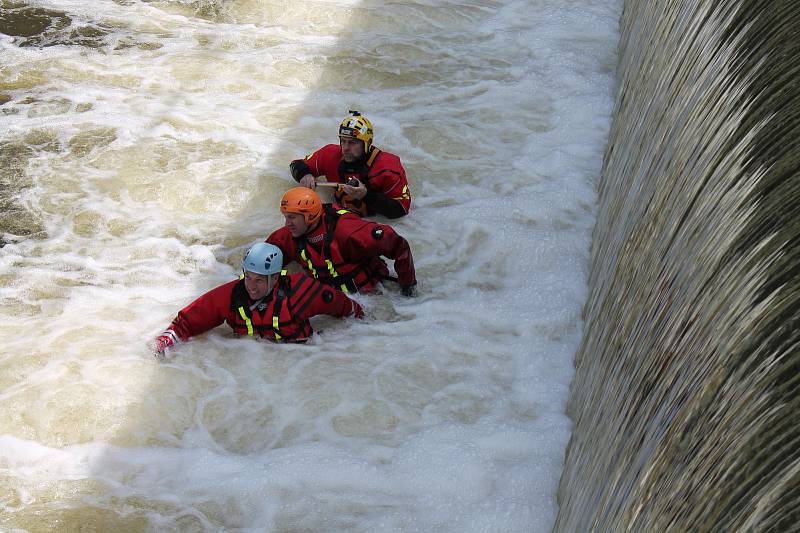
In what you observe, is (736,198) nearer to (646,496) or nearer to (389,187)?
(646,496)

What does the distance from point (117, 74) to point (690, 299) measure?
6748 millimetres

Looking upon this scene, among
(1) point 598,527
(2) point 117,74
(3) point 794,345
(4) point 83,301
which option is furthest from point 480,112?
(3) point 794,345

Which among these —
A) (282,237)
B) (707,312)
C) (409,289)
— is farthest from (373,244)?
(707,312)

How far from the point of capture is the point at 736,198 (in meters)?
2.08

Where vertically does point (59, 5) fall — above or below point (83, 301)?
above

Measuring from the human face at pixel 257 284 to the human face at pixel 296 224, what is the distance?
1.64 ft

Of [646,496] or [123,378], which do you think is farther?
[123,378]

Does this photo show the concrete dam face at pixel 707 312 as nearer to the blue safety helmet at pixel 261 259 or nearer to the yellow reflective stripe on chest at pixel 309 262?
the blue safety helmet at pixel 261 259

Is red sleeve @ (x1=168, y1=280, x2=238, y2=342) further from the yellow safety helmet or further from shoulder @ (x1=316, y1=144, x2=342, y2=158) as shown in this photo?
shoulder @ (x1=316, y1=144, x2=342, y2=158)

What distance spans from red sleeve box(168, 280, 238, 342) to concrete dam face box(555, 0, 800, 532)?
6.54 feet

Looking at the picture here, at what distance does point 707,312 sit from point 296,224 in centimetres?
335

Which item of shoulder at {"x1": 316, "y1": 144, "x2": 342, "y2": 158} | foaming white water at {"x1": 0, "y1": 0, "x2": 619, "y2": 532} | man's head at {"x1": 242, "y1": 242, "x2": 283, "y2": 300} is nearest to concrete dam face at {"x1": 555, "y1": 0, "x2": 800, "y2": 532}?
foaming white water at {"x1": 0, "y1": 0, "x2": 619, "y2": 532}

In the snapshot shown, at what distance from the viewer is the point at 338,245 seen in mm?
5129

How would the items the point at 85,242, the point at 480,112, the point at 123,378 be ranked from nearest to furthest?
the point at 123,378
the point at 85,242
the point at 480,112
